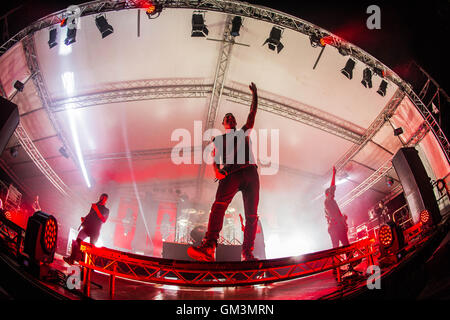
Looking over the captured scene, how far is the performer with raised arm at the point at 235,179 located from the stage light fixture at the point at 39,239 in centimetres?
167

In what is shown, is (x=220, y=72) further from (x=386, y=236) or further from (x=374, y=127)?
(x=386, y=236)

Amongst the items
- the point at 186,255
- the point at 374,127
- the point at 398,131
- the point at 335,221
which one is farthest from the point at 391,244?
the point at 374,127

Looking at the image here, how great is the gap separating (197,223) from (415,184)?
11.6 meters

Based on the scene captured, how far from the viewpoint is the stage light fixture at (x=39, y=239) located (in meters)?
2.33

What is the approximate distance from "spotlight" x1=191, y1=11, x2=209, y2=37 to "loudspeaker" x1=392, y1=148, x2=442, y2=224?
656cm

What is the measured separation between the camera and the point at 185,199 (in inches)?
665

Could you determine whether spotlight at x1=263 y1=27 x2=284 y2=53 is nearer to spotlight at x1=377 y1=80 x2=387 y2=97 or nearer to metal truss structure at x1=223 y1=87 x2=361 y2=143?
metal truss structure at x1=223 y1=87 x2=361 y2=143

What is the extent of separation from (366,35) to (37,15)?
25.7 feet

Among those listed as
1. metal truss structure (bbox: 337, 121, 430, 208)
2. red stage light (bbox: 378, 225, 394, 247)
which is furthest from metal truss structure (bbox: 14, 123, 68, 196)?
metal truss structure (bbox: 337, 121, 430, 208)

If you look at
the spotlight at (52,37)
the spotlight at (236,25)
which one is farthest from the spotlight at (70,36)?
the spotlight at (236,25)

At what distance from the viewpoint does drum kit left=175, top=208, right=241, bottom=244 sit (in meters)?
13.9

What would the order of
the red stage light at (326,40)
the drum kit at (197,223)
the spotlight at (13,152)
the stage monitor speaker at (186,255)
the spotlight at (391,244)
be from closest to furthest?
the spotlight at (391,244), the stage monitor speaker at (186,255), the red stage light at (326,40), the spotlight at (13,152), the drum kit at (197,223)

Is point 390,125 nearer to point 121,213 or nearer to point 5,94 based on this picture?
point 5,94

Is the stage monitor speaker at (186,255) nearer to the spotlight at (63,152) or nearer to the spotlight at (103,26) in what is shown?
the spotlight at (103,26)
